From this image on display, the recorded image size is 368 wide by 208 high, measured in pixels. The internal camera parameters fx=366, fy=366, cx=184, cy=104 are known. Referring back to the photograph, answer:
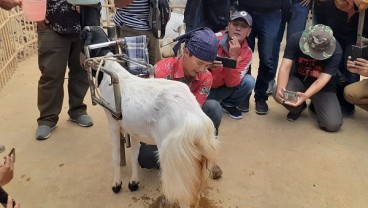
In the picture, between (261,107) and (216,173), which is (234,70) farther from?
(216,173)

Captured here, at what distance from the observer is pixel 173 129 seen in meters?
1.83

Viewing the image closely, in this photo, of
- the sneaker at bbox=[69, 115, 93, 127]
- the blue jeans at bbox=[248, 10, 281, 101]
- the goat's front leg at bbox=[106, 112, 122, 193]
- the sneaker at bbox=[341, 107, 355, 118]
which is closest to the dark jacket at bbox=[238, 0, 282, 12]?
the blue jeans at bbox=[248, 10, 281, 101]

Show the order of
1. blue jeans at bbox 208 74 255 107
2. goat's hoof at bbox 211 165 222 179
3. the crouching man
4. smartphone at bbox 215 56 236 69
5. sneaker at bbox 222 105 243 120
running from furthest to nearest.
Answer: sneaker at bbox 222 105 243 120 → blue jeans at bbox 208 74 255 107 → smartphone at bbox 215 56 236 69 → goat's hoof at bbox 211 165 222 179 → the crouching man

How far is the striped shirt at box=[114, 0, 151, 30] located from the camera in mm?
3316

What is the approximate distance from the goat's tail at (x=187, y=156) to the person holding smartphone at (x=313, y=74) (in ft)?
6.18

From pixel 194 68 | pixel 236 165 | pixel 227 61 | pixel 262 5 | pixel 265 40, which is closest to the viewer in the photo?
pixel 194 68

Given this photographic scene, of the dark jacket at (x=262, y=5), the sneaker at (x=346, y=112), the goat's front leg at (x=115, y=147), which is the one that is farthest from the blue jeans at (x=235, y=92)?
the goat's front leg at (x=115, y=147)

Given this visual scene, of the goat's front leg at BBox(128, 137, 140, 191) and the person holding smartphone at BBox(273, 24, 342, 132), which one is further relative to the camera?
the person holding smartphone at BBox(273, 24, 342, 132)

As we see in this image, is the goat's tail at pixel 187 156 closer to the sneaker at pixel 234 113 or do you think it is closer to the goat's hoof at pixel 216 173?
the goat's hoof at pixel 216 173

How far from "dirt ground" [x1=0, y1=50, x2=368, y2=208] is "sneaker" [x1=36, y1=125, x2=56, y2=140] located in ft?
0.15

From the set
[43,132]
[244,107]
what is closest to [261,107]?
[244,107]

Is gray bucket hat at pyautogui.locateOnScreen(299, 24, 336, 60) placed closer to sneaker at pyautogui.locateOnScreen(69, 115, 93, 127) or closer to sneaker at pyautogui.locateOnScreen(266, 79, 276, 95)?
sneaker at pyautogui.locateOnScreen(266, 79, 276, 95)

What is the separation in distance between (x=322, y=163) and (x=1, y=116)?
3069 millimetres

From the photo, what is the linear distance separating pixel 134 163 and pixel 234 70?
1382 mm
